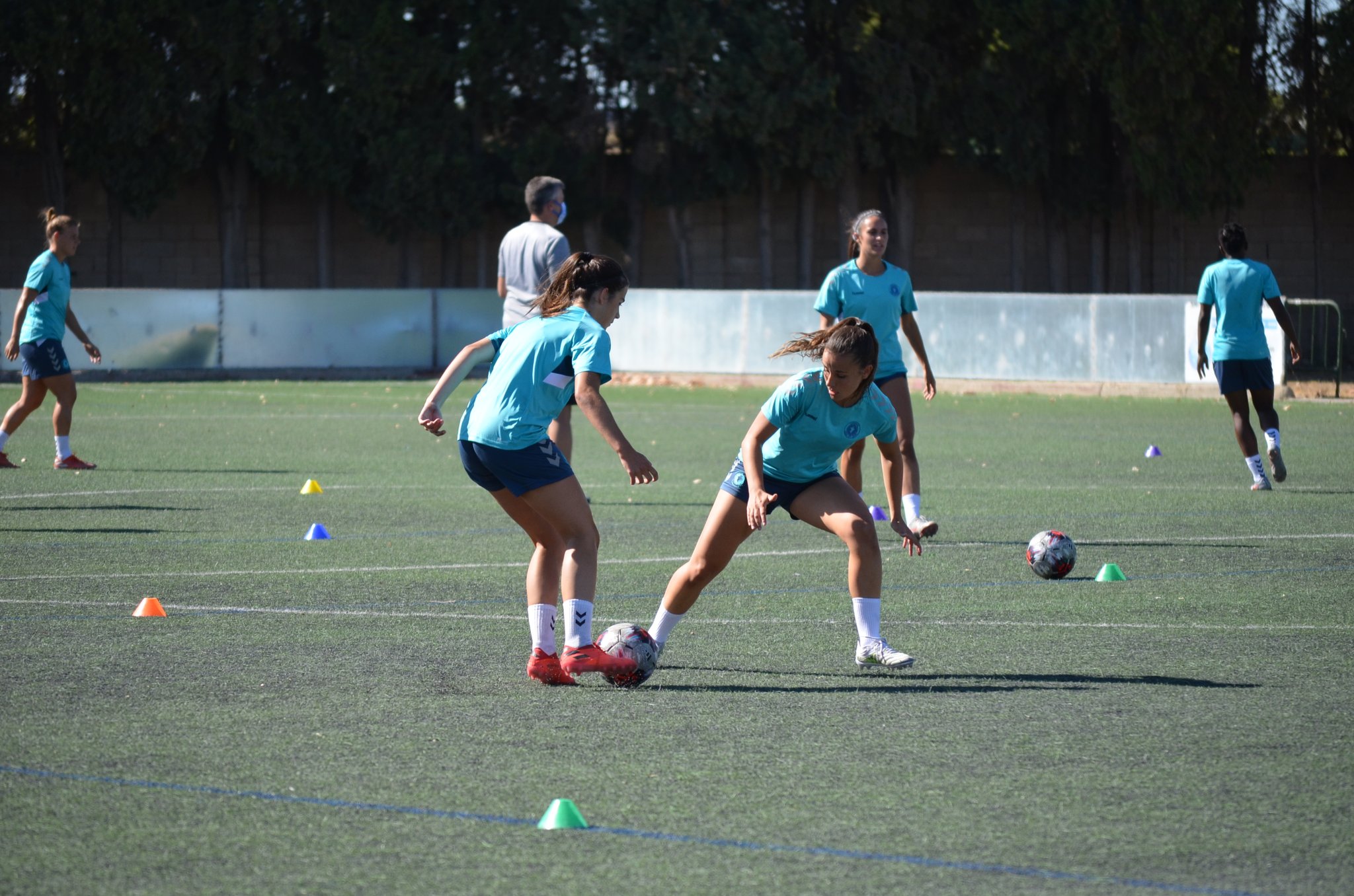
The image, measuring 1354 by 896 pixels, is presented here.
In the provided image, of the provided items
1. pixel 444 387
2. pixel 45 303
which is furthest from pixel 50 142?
pixel 444 387

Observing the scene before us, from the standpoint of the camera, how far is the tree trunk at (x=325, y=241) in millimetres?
39844

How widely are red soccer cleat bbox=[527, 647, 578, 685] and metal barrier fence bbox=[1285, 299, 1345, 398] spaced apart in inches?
839

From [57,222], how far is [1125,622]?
32.6 ft

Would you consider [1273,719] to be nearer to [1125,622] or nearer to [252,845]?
[1125,622]

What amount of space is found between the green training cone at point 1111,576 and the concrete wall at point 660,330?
15.9 meters

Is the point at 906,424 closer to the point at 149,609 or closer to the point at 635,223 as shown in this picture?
the point at 149,609

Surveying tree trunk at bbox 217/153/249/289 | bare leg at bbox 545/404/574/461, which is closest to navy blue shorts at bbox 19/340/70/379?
bare leg at bbox 545/404/574/461

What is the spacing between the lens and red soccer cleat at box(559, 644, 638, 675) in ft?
22.0

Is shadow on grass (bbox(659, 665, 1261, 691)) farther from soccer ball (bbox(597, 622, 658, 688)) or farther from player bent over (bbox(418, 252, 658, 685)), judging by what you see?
player bent over (bbox(418, 252, 658, 685))

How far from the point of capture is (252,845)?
4.63 m

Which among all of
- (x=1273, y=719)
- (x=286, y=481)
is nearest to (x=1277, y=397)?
(x=286, y=481)

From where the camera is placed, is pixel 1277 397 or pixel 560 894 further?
pixel 1277 397

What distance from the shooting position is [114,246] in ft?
132

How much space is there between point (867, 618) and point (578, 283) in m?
1.78
